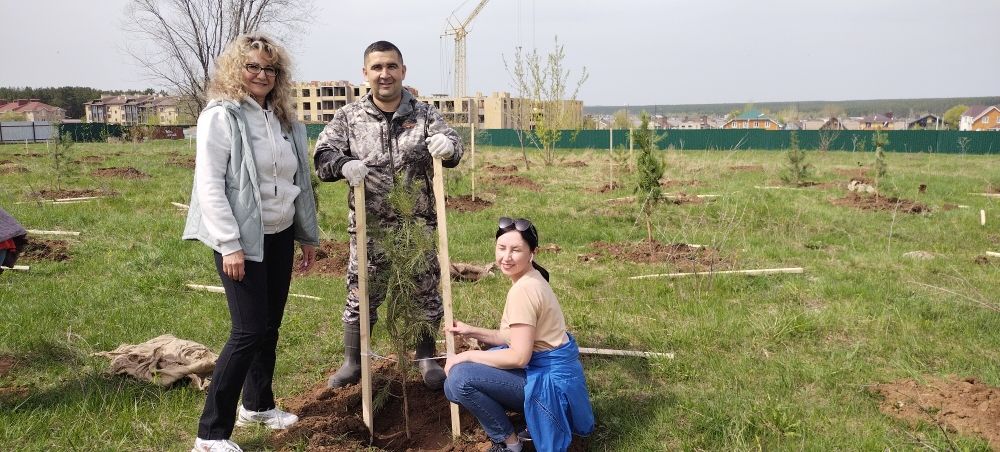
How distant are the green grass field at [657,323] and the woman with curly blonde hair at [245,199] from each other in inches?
20.7

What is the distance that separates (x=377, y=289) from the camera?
12.6 ft

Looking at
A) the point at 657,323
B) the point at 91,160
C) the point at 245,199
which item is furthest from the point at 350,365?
the point at 91,160

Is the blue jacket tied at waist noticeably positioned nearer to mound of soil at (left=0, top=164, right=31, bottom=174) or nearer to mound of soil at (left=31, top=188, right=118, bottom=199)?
mound of soil at (left=31, top=188, right=118, bottom=199)

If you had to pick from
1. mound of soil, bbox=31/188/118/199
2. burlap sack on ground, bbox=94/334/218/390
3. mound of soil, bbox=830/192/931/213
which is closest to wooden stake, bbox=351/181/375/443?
burlap sack on ground, bbox=94/334/218/390

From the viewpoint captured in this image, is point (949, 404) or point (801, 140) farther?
point (801, 140)

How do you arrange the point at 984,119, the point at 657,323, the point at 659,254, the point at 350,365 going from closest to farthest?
the point at 350,365, the point at 657,323, the point at 659,254, the point at 984,119

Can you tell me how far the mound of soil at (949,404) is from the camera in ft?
11.3

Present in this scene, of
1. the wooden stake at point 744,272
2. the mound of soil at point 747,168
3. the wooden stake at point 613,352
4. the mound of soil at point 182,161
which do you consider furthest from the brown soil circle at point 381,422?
the mound of soil at point 182,161

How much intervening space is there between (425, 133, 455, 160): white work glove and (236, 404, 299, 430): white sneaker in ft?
5.04

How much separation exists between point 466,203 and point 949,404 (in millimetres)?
8875

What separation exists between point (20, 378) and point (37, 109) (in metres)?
75.7

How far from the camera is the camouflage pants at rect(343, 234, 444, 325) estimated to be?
12.6ft

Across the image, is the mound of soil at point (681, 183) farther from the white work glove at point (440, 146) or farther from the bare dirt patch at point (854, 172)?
the white work glove at point (440, 146)

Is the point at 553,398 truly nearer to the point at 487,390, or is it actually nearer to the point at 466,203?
the point at 487,390
